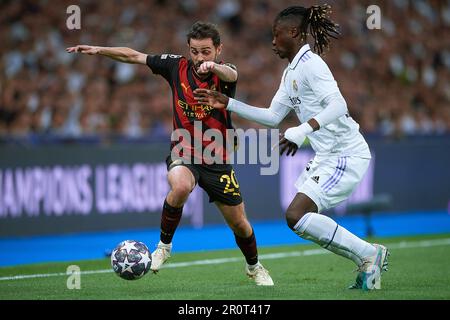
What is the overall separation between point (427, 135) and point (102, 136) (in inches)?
306

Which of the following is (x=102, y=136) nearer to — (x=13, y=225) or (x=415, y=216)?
(x=13, y=225)

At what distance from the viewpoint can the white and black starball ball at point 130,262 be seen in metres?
7.59

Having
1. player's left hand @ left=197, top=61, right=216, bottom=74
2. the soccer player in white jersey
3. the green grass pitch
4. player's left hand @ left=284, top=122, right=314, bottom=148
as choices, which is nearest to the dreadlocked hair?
the soccer player in white jersey

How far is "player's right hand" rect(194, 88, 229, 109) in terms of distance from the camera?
7484 millimetres

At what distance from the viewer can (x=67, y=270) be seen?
32.7 feet

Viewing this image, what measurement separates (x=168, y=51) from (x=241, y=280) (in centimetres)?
946

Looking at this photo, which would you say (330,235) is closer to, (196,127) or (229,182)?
(229,182)

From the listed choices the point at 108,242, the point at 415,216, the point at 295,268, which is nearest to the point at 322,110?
the point at 295,268

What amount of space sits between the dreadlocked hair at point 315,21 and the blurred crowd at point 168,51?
7.89 metres

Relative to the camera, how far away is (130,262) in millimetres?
7594

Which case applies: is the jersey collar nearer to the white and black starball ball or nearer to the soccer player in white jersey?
the soccer player in white jersey

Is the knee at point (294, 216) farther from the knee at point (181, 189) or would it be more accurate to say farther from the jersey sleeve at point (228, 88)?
the jersey sleeve at point (228, 88)

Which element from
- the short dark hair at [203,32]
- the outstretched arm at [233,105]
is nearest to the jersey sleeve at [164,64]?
the short dark hair at [203,32]

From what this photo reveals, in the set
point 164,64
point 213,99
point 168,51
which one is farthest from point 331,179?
point 168,51
